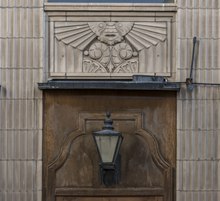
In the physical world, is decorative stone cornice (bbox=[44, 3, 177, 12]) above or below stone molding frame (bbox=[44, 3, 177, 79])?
above

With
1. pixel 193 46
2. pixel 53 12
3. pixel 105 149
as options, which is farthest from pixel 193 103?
pixel 53 12

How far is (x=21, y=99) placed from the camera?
9.84 meters

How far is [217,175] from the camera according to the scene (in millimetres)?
9828

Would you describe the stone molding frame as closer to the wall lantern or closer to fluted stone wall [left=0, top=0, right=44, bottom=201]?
fluted stone wall [left=0, top=0, right=44, bottom=201]

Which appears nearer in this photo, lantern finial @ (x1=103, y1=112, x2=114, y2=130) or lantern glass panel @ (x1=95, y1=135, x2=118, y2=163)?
lantern glass panel @ (x1=95, y1=135, x2=118, y2=163)

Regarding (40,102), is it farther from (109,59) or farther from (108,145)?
(108,145)

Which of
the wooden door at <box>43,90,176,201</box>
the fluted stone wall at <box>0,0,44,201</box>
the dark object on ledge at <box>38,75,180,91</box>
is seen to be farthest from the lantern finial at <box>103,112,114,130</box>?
the fluted stone wall at <box>0,0,44,201</box>

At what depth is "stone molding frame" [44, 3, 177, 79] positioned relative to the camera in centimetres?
994

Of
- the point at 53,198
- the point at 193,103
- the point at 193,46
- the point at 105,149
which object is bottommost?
the point at 53,198

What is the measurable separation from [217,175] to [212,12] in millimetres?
2358

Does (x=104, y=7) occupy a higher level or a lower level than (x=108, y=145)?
higher

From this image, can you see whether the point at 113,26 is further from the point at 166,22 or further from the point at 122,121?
the point at 122,121

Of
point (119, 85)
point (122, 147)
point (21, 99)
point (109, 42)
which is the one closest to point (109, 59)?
point (109, 42)

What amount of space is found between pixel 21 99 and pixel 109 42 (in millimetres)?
1513
